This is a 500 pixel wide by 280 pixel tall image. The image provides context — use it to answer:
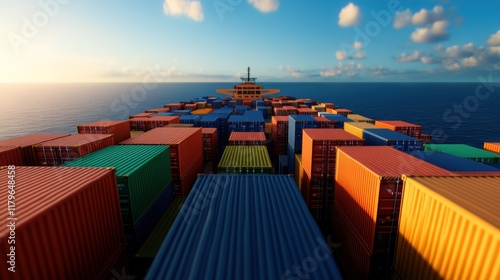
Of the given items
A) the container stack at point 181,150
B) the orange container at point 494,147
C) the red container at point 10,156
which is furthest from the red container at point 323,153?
the red container at point 10,156

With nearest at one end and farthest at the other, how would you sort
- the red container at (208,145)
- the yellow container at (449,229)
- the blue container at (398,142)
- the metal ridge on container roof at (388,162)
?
the yellow container at (449,229) < the metal ridge on container roof at (388,162) < the blue container at (398,142) < the red container at (208,145)

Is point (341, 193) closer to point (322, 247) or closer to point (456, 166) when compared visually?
point (322, 247)

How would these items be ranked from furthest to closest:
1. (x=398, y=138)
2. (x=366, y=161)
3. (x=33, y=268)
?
1. (x=398, y=138)
2. (x=366, y=161)
3. (x=33, y=268)

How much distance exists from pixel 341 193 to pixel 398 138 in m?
7.87

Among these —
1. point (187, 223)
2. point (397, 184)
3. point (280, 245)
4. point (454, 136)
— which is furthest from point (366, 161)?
point (454, 136)

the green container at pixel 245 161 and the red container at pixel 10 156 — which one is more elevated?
the red container at pixel 10 156

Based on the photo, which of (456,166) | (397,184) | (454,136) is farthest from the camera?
(454,136)

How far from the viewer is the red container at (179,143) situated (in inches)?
634

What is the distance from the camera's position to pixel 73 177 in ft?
28.5

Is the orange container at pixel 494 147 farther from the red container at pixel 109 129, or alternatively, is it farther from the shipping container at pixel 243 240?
the red container at pixel 109 129

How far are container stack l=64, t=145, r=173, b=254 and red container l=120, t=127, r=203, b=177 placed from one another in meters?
0.91

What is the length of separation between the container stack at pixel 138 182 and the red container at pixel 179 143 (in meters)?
0.91

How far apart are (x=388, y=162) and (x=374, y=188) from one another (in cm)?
252

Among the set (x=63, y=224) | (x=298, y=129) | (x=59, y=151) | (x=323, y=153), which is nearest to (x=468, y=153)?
(x=298, y=129)
